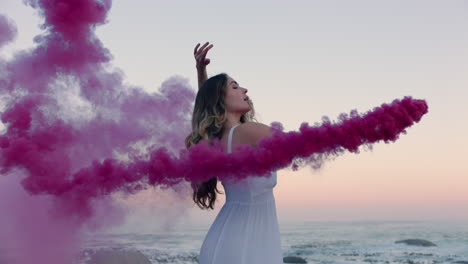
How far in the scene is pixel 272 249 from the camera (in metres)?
3.05

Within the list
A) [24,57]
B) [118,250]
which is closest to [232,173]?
[24,57]

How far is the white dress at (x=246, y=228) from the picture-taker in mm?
2990

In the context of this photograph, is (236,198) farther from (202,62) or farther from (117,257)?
(117,257)

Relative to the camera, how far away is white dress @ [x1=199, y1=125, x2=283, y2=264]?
299 centimetres

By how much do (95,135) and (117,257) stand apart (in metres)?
5.23

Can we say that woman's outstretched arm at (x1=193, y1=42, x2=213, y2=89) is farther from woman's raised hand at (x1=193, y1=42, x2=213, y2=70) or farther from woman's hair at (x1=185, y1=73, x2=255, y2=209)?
woman's hair at (x1=185, y1=73, x2=255, y2=209)

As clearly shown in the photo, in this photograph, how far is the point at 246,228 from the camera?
9.96 ft

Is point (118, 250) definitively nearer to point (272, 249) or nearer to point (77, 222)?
point (77, 222)

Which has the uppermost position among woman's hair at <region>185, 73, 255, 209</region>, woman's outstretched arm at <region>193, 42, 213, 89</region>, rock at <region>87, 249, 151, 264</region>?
woman's outstretched arm at <region>193, 42, 213, 89</region>

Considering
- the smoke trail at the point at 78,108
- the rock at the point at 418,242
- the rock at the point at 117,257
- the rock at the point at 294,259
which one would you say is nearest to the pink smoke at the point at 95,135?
the smoke trail at the point at 78,108

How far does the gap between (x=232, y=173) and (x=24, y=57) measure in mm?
3761

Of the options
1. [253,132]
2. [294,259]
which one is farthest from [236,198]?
[294,259]

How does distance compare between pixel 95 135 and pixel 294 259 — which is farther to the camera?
pixel 294 259

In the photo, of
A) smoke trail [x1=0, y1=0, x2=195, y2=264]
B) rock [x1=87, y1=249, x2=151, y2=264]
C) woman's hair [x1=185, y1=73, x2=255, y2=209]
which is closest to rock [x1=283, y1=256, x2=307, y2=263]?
rock [x1=87, y1=249, x2=151, y2=264]
